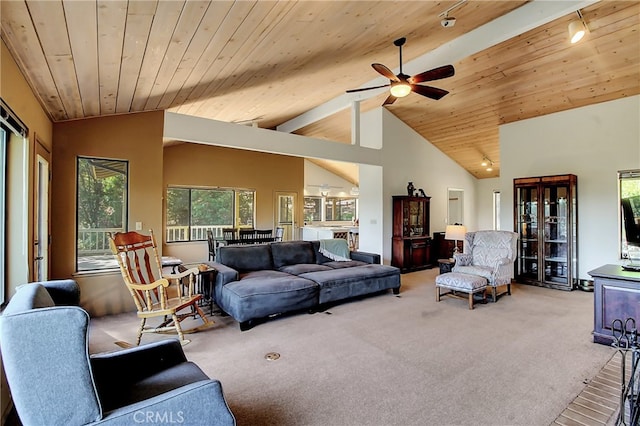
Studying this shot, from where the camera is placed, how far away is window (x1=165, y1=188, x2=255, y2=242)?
821 centimetres

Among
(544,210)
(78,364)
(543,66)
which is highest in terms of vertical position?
(543,66)

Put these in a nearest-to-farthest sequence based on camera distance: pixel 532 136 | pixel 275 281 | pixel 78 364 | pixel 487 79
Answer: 1. pixel 78 364
2. pixel 275 281
3. pixel 487 79
4. pixel 532 136

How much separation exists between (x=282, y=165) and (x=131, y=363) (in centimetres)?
812

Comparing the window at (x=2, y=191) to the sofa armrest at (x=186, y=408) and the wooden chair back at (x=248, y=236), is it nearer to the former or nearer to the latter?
the sofa armrest at (x=186, y=408)

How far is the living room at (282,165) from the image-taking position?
331 centimetres

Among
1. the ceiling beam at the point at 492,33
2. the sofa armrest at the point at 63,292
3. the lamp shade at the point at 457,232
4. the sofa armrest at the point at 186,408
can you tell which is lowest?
the sofa armrest at the point at 186,408

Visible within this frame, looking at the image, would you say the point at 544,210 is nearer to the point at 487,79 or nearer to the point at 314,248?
the point at 487,79

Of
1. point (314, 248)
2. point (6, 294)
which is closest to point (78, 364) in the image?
point (6, 294)

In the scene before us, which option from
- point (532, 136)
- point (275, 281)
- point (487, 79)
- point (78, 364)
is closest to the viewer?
point (78, 364)

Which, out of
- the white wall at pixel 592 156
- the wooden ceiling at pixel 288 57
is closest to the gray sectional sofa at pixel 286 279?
the wooden ceiling at pixel 288 57

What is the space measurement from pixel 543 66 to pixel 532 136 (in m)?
1.79

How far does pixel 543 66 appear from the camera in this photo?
5.00 m

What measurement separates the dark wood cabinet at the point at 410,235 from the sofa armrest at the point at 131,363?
586cm

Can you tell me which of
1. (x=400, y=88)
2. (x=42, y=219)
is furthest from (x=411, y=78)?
(x=42, y=219)
